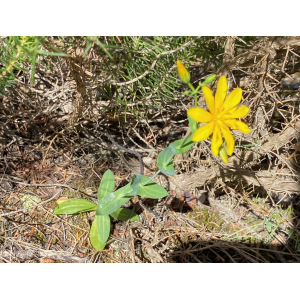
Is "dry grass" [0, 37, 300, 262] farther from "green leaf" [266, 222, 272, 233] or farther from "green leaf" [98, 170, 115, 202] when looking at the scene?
"green leaf" [98, 170, 115, 202]

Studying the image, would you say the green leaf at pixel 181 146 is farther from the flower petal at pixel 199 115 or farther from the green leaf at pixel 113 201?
the green leaf at pixel 113 201

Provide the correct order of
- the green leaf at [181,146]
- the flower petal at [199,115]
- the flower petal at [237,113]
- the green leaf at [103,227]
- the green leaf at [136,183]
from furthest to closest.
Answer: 1. the green leaf at [103,227]
2. the green leaf at [136,183]
3. the green leaf at [181,146]
4. the flower petal at [237,113]
5. the flower petal at [199,115]

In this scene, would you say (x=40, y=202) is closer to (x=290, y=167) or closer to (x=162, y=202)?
(x=162, y=202)

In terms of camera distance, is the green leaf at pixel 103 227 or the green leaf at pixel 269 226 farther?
the green leaf at pixel 269 226

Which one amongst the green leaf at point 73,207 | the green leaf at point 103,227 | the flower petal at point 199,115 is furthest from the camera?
the green leaf at point 73,207

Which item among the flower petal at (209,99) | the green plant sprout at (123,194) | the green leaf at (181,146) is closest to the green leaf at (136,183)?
the green plant sprout at (123,194)

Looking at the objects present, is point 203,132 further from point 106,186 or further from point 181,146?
point 106,186

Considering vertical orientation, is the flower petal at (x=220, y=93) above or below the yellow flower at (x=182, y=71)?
below
